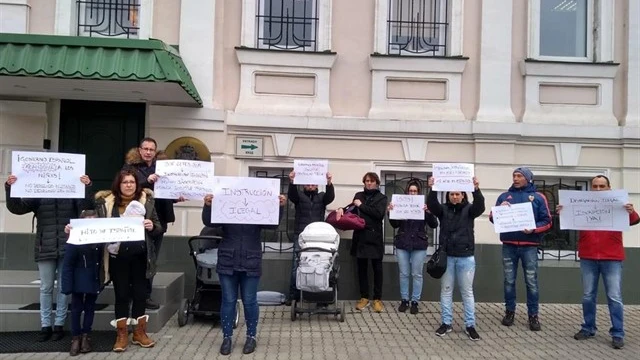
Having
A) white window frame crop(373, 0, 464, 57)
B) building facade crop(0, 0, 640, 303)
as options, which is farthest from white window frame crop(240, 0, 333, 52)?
white window frame crop(373, 0, 464, 57)

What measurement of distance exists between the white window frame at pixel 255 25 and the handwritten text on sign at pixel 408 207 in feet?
8.76

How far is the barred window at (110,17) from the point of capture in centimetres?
814

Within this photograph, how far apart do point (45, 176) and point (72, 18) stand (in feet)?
11.5

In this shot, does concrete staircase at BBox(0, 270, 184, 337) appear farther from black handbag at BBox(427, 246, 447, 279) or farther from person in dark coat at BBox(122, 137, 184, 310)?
black handbag at BBox(427, 246, 447, 279)

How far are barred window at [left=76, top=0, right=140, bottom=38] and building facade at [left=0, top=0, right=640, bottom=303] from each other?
2 cm

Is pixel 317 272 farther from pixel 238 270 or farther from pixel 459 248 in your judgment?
pixel 459 248

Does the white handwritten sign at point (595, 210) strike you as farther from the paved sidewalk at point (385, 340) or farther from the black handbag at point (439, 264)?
the black handbag at point (439, 264)

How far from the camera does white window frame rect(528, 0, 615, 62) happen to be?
8.36 meters

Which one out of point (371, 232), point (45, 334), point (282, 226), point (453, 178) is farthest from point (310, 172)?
point (45, 334)

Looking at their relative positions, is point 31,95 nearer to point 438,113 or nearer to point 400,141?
point 400,141

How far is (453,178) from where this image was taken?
632cm

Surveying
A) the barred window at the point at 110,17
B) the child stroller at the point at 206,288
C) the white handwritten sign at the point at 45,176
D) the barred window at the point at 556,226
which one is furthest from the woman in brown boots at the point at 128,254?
the barred window at the point at 556,226

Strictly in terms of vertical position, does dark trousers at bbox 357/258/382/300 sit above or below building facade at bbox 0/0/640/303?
below

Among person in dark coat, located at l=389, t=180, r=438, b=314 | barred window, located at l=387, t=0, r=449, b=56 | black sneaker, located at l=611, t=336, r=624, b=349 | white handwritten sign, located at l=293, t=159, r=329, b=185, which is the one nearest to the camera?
black sneaker, located at l=611, t=336, r=624, b=349
